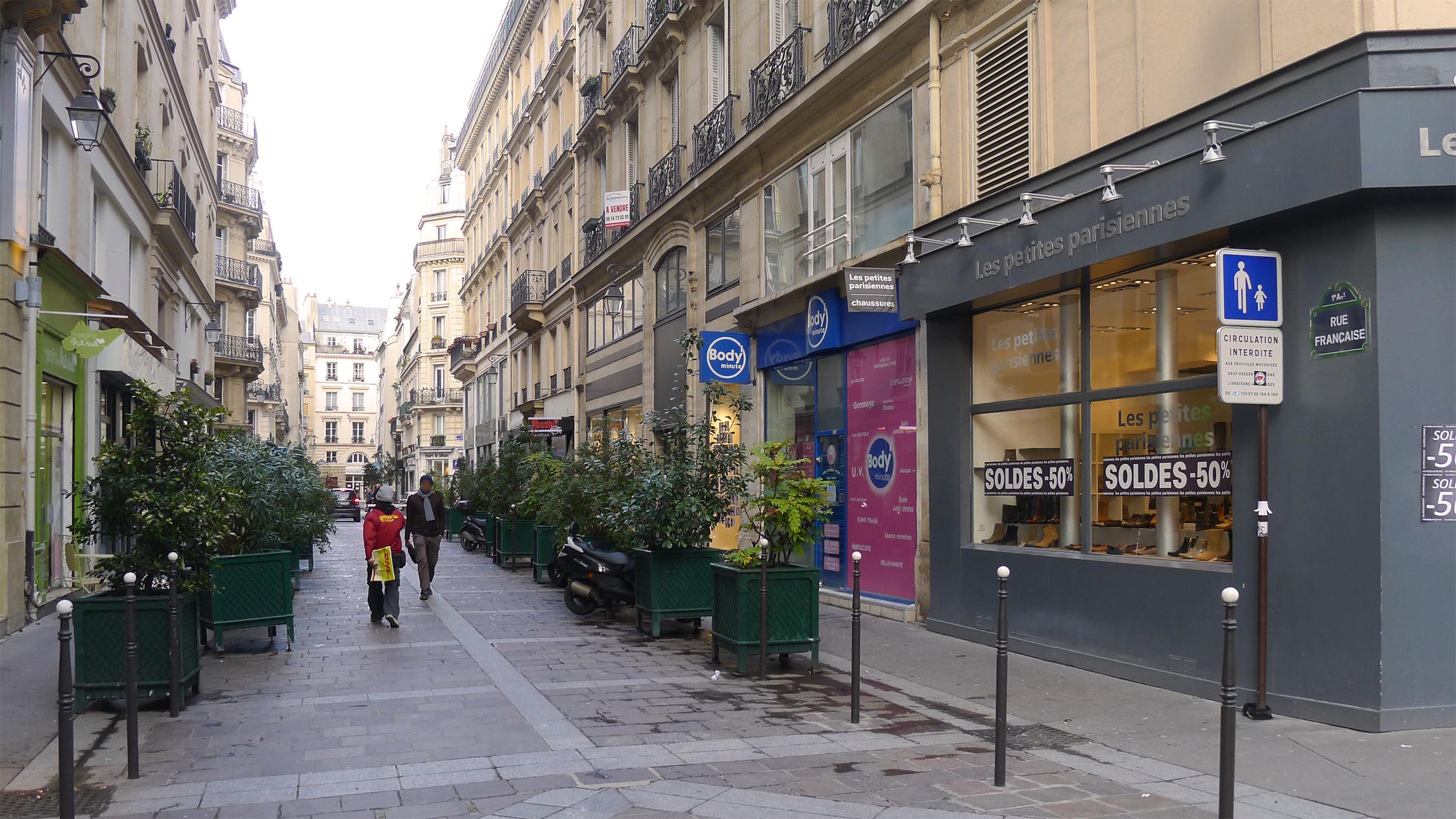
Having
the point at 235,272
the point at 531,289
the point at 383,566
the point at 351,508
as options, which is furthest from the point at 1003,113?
the point at 351,508

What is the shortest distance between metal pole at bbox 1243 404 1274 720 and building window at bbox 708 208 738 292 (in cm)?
1234

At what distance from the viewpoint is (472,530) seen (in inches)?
1121

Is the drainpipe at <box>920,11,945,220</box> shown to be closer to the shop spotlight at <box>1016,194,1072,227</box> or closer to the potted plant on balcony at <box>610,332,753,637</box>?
the shop spotlight at <box>1016,194,1072,227</box>

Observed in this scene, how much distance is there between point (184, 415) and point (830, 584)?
9440 mm

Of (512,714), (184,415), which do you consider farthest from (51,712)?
(512,714)

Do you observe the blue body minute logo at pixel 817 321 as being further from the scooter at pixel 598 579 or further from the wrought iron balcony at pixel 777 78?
the scooter at pixel 598 579

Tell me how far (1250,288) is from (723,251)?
1311cm

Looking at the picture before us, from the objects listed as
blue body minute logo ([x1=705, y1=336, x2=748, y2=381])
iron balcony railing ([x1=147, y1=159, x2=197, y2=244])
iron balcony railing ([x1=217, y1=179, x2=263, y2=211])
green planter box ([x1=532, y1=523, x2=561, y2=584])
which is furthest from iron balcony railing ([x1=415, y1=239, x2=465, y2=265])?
blue body minute logo ([x1=705, y1=336, x2=748, y2=381])

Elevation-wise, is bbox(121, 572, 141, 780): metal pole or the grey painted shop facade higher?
the grey painted shop facade

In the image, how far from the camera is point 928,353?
42.1ft

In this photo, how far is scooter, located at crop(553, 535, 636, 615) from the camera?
13719mm

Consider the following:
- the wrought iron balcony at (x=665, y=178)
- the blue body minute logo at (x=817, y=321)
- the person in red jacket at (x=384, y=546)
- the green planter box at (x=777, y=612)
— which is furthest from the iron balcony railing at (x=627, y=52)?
the green planter box at (x=777, y=612)

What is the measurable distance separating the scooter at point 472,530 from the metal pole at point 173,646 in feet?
63.3

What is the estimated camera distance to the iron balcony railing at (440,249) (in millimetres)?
75000
